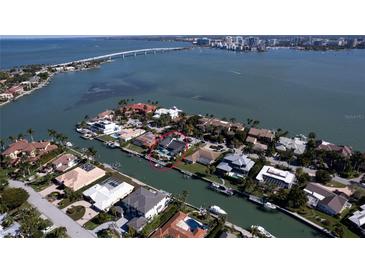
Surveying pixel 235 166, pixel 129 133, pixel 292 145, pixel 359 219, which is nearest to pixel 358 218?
pixel 359 219

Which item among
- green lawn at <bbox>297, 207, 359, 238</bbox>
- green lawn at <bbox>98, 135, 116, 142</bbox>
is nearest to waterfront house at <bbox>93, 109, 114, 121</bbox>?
green lawn at <bbox>98, 135, 116, 142</bbox>

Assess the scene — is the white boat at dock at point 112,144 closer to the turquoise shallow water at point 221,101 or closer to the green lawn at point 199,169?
the turquoise shallow water at point 221,101

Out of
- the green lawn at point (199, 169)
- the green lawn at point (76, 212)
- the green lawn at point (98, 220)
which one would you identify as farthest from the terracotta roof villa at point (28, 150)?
the green lawn at point (199, 169)

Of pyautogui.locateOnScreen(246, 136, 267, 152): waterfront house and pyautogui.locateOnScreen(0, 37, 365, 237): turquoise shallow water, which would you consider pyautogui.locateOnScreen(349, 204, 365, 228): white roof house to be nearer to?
pyautogui.locateOnScreen(0, 37, 365, 237): turquoise shallow water

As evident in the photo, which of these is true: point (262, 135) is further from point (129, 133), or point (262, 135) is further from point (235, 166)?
point (129, 133)

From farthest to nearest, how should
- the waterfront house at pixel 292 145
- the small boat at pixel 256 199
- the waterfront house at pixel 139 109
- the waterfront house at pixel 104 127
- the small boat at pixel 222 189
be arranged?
the waterfront house at pixel 139 109
the waterfront house at pixel 104 127
the waterfront house at pixel 292 145
the small boat at pixel 222 189
the small boat at pixel 256 199
